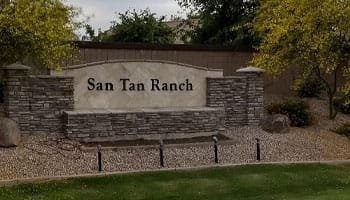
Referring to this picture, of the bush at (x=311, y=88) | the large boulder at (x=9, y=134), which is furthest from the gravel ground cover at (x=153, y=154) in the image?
the bush at (x=311, y=88)

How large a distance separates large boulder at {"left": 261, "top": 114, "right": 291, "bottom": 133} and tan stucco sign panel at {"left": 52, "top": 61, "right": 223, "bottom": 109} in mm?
2057

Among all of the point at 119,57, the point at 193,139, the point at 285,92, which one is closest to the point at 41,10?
the point at 193,139

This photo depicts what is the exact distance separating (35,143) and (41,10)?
3.32 m

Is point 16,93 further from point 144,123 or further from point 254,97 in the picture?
point 254,97

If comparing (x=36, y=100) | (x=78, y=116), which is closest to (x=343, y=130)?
(x=78, y=116)

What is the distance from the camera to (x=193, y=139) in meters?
17.4

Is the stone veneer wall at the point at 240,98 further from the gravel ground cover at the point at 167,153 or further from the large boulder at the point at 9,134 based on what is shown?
the large boulder at the point at 9,134

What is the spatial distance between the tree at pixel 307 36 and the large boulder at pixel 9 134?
27.4 feet

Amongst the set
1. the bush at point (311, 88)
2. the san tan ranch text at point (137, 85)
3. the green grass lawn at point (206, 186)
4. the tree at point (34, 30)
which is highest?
the tree at point (34, 30)

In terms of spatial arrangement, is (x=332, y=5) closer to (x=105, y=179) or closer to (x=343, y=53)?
(x=343, y=53)

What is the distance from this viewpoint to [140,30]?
27.0 meters

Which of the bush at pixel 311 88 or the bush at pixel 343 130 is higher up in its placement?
the bush at pixel 311 88

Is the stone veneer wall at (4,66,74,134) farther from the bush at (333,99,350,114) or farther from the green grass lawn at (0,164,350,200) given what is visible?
the bush at (333,99,350,114)

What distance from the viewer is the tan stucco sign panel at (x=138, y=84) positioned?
17234 millimetres
